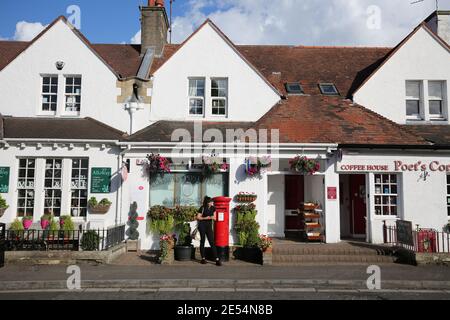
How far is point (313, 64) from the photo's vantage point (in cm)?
1819

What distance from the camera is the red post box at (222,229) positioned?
36.3 ft

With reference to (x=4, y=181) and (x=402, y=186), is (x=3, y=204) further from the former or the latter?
(x=402, y=186)

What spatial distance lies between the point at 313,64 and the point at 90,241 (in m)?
13.2

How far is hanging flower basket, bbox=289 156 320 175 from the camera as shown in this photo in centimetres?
1264

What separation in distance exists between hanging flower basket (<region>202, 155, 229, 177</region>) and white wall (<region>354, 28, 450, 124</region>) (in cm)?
679

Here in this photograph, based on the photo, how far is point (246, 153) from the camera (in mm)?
13031

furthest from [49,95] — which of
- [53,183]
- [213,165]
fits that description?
[213,165]

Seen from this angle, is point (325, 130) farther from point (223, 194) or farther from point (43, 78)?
point (43, 78)

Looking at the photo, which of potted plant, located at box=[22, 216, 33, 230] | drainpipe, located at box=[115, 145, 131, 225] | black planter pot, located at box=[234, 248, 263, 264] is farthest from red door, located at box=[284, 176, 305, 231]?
potted plant, located at box=[22, 216, 33, 230]

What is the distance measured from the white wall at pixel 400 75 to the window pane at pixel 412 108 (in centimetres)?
44

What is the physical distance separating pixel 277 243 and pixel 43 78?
11.5 m

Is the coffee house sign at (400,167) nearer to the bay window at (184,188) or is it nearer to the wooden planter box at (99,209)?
the bay window at (184,188)

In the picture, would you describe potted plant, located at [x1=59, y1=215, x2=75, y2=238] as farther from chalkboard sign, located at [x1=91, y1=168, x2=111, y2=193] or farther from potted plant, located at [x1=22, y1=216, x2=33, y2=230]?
chalkboard sign, located at [x1=91, y1=168, x2=111, y2=193]
